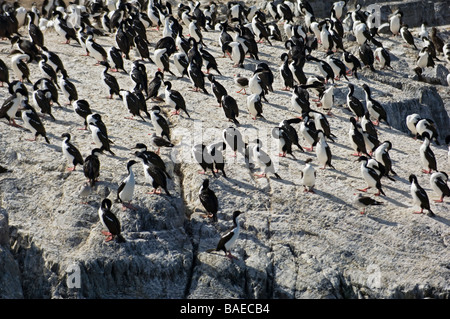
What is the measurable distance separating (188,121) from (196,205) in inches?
155

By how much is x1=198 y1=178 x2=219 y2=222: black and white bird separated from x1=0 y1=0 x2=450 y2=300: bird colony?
28 millimetres

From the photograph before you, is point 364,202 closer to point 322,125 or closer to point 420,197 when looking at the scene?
point 420,197

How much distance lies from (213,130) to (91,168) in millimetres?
4354

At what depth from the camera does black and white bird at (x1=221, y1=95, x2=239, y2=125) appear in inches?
824

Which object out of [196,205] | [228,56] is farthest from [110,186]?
[228,56]

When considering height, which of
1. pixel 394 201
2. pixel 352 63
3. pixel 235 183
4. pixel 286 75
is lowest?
pixel 394 201

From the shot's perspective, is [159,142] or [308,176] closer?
[308,176]

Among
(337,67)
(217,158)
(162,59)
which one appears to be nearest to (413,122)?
(337,67)

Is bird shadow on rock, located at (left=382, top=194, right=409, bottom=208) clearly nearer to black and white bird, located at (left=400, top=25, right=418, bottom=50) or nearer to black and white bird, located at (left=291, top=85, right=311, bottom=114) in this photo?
black and white bird, located at (left=291, top=85, right=311, bottom=114)

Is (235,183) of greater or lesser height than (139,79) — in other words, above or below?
below

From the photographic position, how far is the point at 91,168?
17.1m

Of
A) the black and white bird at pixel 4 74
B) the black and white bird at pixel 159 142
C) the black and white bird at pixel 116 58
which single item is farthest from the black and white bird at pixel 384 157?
the black and white bird at pixel 4 74

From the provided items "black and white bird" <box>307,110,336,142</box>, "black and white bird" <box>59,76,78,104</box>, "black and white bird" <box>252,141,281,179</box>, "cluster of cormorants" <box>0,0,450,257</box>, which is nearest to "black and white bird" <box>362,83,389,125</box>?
"cluster of cormorants" <box>0,0,450,257</box>
